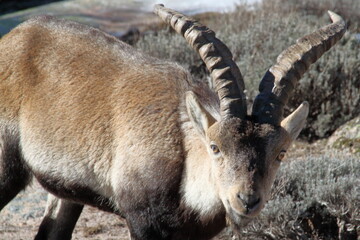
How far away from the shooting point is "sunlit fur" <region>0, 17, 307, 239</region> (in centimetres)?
483

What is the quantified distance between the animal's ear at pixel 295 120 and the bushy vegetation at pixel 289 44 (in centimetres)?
495

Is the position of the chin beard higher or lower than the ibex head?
lower

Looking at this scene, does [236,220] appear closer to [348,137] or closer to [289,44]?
[348,137]

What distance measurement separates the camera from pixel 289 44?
11.2 m

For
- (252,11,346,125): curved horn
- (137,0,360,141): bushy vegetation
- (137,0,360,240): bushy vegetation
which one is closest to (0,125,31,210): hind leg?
(137,0,360,240): bushy vegetation

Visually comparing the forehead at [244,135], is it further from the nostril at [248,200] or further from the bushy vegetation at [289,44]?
the bushy vegetation at [289,44]

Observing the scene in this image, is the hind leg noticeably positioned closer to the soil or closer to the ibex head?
the soil

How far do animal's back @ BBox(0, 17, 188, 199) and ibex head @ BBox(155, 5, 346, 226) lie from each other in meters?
0.55

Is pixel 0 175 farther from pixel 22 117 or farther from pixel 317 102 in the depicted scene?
pixel 317 102

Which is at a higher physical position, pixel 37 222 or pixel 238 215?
pixel 238 215

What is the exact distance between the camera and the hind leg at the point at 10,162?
6129 millimetres

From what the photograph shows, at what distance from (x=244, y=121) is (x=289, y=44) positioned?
664cm

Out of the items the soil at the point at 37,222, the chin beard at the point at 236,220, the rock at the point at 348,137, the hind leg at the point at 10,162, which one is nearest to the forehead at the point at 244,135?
the chin beard at the point at 236,220

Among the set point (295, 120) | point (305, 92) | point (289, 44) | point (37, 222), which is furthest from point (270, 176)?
point (289, 44)
